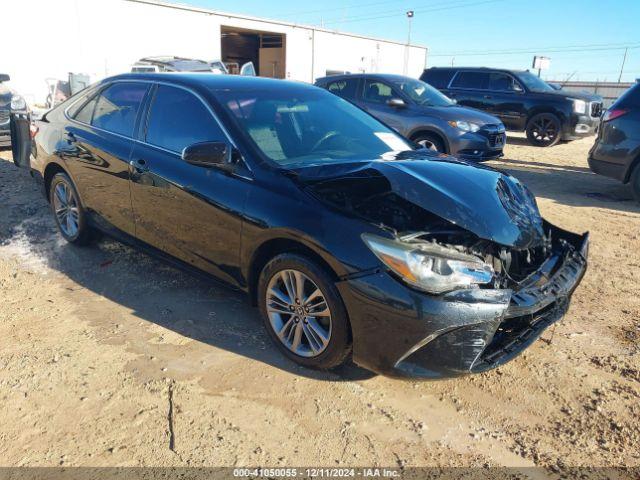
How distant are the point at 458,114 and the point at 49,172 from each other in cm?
627

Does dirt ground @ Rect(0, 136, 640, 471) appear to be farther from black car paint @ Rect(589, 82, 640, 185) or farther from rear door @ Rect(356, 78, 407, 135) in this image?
rear door @ Rect(356, 78, 407, 135)

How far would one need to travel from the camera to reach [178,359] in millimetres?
3051

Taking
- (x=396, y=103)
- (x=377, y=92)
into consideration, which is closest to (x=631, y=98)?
(x=396, y=103)

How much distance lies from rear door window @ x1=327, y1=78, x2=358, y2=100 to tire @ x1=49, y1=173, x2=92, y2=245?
20.5 ft

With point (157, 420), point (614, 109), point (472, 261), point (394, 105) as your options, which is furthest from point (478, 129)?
point (157, 420)

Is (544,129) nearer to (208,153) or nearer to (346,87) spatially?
(346,87)

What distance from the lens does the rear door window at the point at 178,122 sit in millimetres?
3365

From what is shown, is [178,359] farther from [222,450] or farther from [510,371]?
[510,371]

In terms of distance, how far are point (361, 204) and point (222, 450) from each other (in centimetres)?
142

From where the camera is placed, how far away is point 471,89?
42.2 ft

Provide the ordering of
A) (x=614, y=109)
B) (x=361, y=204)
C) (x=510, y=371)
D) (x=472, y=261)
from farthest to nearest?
(x=614, y=109) < (x=510, y=371) < (x=361, y=204) < (x=472, y=261)

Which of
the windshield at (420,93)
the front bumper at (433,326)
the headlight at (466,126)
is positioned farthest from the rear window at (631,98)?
the front bumper at (433,326)

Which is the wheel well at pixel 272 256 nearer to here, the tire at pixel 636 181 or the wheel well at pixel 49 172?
the wheel well at pixel 49 172

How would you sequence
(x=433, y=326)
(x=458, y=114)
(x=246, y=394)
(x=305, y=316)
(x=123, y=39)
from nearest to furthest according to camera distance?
1. (x=433, y=326)
2. (x=246, y=394)
3. (x=305, y=316)
4. (x=458, y=114)
5. (x=123, y=39)
